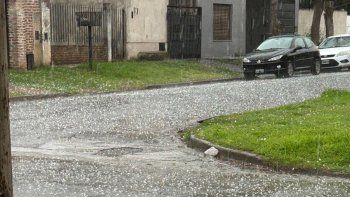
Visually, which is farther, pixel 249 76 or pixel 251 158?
pixel 249 76

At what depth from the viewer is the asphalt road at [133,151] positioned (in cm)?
692

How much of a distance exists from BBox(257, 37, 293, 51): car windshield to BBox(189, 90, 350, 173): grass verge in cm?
1138

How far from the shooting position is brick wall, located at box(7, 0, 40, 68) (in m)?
22.8

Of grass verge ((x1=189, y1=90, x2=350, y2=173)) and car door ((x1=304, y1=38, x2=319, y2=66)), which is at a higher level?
car door ((x1=304, y1=38, x2=319, y2=66))

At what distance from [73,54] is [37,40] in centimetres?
231

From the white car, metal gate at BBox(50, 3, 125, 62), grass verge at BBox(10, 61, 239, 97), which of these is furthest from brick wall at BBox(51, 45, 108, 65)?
the white car

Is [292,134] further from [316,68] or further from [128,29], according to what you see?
[128,29]

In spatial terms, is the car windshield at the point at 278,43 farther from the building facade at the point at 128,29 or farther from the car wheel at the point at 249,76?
the building facade at the point at 128,29

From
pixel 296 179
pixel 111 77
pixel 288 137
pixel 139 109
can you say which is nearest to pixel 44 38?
pixel 111 77

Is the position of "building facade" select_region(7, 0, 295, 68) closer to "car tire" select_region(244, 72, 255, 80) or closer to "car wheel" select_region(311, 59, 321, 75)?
"car tire" select_region(244, 72, 255, 80)

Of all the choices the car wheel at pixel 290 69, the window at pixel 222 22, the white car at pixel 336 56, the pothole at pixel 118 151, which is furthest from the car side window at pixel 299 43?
the pothole at pixel 118 151

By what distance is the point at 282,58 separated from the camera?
76.9 ft

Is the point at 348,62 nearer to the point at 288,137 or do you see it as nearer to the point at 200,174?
the point at 288,137

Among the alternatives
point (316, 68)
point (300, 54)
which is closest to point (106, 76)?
point (300, 54)
